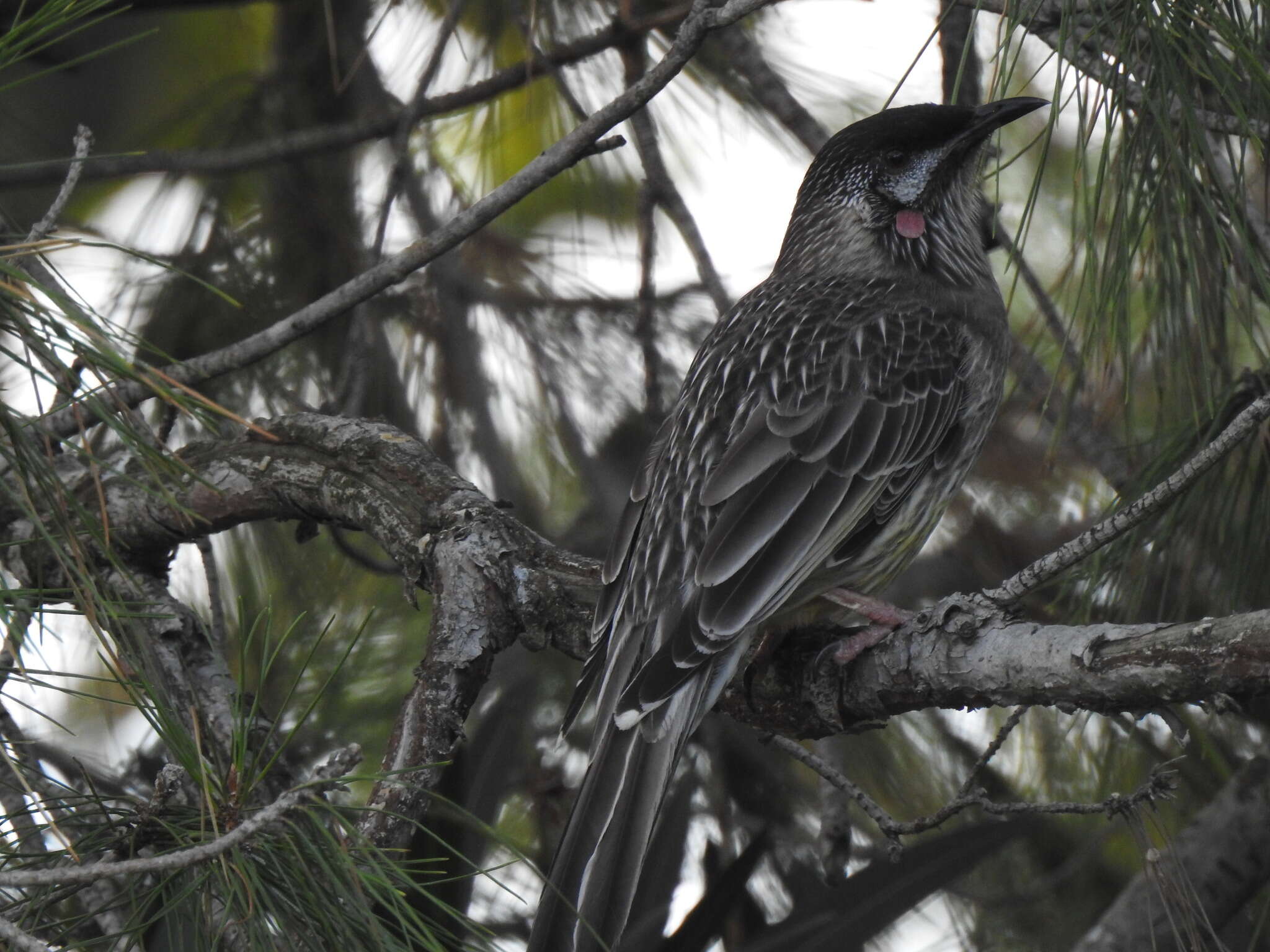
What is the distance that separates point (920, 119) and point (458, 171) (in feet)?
5.17

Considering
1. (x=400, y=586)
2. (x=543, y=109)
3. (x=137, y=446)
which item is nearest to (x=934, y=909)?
(x=400, y=586)

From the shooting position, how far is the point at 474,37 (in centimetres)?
367

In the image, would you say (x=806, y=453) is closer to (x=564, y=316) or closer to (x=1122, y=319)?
(x=1122, y=319)

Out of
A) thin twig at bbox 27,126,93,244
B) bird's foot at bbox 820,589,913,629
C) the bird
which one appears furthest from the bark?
thin twig at bbox 27,126,93,244

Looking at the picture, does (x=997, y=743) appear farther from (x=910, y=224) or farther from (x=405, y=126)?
(x=405, y=126)

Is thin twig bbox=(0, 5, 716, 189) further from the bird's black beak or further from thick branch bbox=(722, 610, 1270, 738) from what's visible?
thick branch bbox=(722, 610, 1270, 738)

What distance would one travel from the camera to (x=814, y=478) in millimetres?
2309

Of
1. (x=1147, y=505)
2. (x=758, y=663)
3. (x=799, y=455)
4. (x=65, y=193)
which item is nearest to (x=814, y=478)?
(x=799, y=455)

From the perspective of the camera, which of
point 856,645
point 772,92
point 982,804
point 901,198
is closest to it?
point 982,804

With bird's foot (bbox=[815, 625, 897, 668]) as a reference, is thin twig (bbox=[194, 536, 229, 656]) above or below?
above

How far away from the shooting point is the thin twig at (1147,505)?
145 centimetres

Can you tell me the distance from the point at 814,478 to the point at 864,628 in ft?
1.26

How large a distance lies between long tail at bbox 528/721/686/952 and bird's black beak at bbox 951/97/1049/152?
139 cm

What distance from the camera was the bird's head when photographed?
290 centimetres
